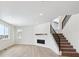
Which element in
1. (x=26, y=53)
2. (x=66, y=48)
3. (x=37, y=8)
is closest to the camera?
(x=37, y=8)

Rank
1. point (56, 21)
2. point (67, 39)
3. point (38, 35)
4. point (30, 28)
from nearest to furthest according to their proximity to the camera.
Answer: point (67, 39)
point (56, 21)
point (38, 35)
point (30, 28)

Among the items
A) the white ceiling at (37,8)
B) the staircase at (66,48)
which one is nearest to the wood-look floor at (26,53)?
the staircase at (66,48)

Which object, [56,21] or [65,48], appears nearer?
[65,48]

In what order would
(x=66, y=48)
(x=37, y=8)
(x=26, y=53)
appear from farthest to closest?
(x=66, y=48) < (x=26, y=53) < (x=37, y=8)

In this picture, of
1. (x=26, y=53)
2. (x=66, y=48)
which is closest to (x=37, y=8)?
(x=26, y=53)

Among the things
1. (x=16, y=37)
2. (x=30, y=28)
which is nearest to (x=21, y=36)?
(x=16, y=37)

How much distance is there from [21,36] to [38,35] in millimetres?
2350

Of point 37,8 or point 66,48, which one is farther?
point 66,48

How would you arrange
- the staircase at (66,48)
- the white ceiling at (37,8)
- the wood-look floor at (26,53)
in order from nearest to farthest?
the white ceiling at (37,8) < the wood-look floor at (26,53) < the staircase at (66,48)

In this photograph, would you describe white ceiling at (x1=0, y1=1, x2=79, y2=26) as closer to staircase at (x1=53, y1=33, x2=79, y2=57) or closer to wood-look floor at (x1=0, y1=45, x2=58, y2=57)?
staircase at (x1=53, y1=33, x2=79, y2=57)

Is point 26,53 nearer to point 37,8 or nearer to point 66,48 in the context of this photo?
point 66,48

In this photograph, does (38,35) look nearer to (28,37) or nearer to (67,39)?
(28,37)

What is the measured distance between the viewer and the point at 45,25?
963cm

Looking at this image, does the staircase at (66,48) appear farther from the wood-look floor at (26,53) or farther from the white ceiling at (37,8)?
the white ceiling at (37,8)
